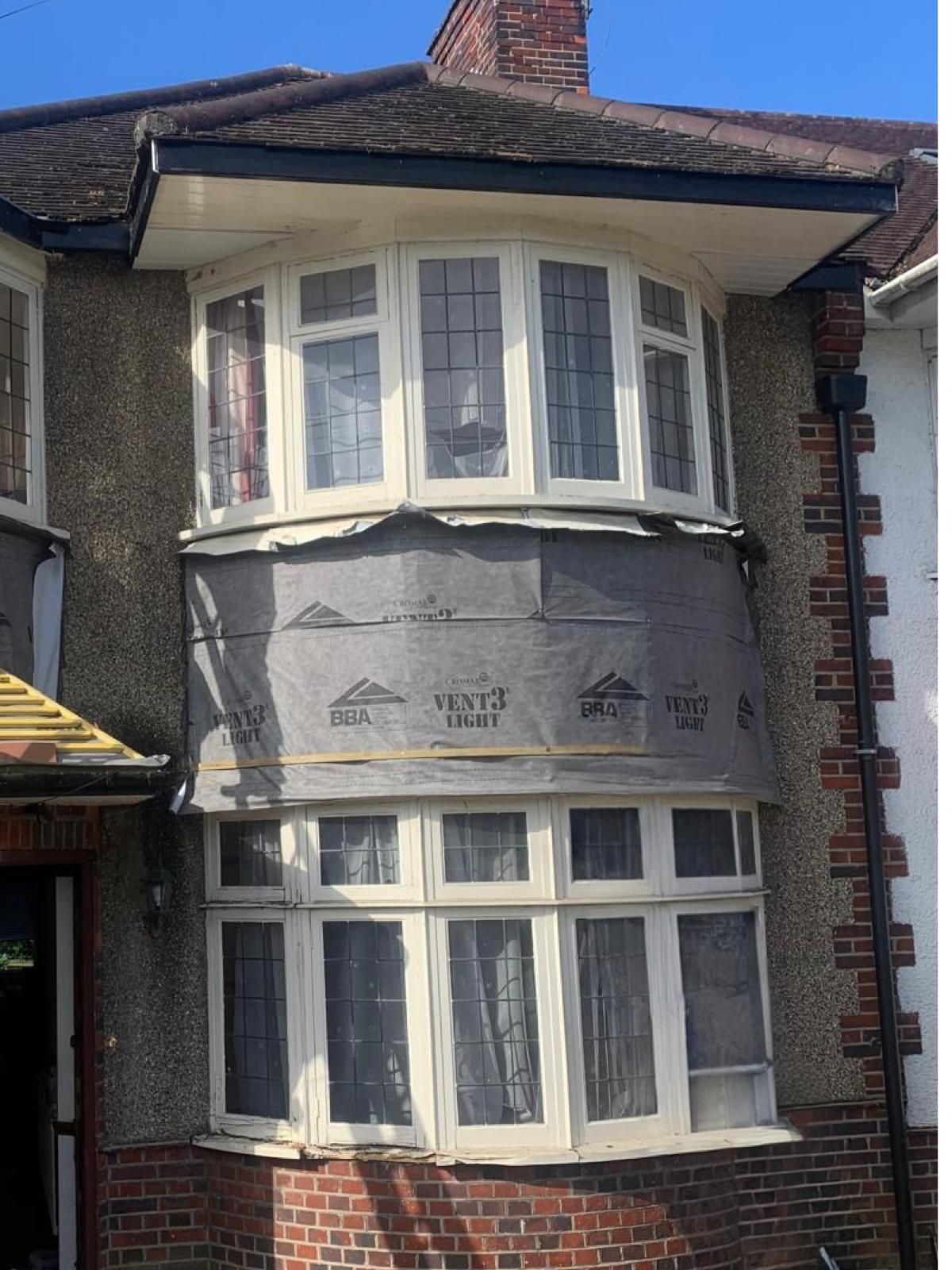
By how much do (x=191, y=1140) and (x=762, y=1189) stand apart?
3.08 m

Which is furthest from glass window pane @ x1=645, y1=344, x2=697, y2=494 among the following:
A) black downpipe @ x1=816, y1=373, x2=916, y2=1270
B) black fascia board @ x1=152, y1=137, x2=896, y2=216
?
black downpipe @ x1=816, y1=373, x2=916, y2=1270

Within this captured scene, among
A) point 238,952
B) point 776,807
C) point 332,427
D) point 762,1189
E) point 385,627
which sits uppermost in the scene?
point 332,427

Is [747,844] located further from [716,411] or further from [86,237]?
[86,237]

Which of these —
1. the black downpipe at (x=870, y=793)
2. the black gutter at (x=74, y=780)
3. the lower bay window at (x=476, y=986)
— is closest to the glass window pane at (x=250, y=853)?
the lower bay window at (x=476, y=986)

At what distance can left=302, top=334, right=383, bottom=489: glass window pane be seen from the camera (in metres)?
8.36

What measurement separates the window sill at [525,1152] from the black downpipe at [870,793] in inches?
34.2

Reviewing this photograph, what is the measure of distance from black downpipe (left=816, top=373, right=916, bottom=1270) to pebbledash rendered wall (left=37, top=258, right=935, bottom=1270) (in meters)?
0.08

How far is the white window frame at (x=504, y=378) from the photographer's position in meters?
8.17

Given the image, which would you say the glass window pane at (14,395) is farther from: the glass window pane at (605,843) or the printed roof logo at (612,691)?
the glass window pane at (605,843)

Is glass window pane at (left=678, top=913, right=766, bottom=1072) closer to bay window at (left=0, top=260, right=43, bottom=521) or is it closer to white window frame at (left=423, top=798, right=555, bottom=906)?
white window frame at (left=423, top=798, right=555, bottom=906)

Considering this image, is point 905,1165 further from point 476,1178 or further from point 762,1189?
point 476,1178
